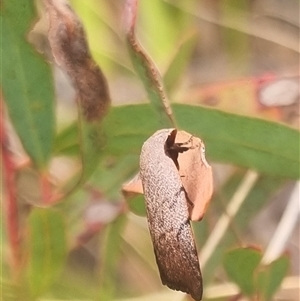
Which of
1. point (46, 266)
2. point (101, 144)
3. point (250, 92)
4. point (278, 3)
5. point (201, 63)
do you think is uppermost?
point (278, 3)

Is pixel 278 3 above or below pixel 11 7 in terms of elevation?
above

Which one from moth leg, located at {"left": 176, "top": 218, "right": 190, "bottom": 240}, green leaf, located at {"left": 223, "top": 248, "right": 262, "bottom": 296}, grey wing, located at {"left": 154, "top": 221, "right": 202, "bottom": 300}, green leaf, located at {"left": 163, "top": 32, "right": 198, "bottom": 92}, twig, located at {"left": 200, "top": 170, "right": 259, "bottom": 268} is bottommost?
grey wing, located at {"left": 154, "top": 221, "right": 202, "bottom": 300}

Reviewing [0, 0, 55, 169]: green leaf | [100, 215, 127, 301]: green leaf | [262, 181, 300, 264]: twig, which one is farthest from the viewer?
[262, 181, 300, 264]: twig

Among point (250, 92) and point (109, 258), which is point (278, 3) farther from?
point (109, 258)

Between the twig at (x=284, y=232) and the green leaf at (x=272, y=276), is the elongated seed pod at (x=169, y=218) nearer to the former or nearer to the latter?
the green leaf at (x=272, y=276)

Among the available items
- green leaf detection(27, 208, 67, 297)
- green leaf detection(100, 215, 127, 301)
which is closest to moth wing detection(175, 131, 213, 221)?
green leaf detection(27, 208, 67, 297)

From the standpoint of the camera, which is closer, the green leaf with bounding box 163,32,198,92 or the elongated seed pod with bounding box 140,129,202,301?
the elongated seed pod with bounding box 140,129,202,301

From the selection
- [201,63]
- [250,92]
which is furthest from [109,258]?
[201,63]

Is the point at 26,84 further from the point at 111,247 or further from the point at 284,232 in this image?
the point at 284,232

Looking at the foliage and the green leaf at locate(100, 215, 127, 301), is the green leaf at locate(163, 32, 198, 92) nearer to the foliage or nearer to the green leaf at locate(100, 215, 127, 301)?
the foliage
